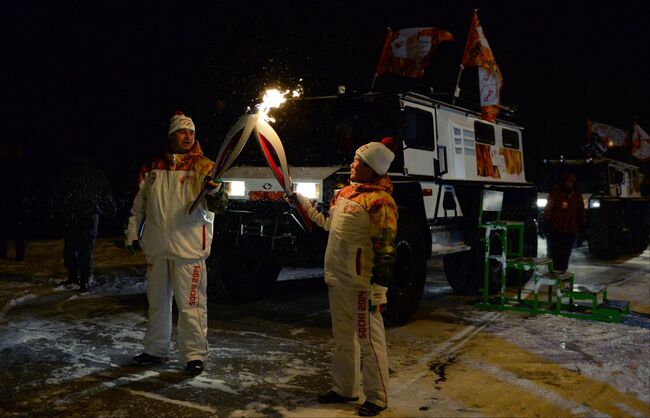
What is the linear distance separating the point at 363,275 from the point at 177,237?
5.48 ft

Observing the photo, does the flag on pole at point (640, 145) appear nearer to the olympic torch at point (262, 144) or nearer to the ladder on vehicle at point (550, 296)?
the ladder on vehicle at point (550, 296)

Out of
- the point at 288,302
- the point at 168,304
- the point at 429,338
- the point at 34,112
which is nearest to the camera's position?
the point at 168,304

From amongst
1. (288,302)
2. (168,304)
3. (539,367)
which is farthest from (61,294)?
(539,367)

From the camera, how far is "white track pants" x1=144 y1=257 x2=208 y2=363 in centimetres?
519

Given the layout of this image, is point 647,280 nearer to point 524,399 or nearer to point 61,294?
point 524,399

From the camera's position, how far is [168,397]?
4559 mm

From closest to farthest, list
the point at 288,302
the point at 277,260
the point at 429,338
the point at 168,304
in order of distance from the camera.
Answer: the point at 168,304 < the point at 429,338 < the point at 277,260 < the point at 288,302

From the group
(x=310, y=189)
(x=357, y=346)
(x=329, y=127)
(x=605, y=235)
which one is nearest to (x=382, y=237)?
(x=357, y=346)

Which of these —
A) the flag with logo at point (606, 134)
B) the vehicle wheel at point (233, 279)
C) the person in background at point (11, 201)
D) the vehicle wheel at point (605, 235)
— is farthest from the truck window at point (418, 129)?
the flag with logo at point (606, 134)

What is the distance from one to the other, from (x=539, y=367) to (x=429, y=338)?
1.37m

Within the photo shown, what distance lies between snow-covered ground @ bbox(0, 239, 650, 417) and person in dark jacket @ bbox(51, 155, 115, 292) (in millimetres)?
548

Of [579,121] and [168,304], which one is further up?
[579,121]

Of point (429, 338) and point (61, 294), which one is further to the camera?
point (61, 294)

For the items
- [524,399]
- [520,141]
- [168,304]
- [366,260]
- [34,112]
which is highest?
[34,112]
